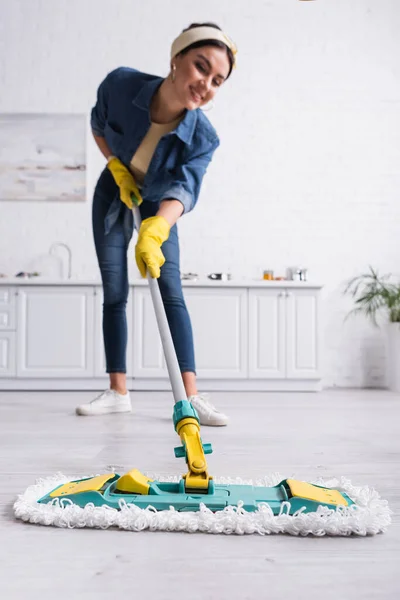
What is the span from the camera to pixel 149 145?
1866mm

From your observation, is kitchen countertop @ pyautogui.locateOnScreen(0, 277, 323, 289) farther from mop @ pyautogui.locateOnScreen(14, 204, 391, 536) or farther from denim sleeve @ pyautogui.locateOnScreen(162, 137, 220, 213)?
mop @ pyautogui.locateOnScreen(14, 204, 391, 536)

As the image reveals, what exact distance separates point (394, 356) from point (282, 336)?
2.33 feet

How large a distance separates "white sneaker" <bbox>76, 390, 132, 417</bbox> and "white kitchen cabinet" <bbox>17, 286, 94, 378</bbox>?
1220mm

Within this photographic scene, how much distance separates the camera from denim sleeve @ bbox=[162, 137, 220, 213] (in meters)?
1.69

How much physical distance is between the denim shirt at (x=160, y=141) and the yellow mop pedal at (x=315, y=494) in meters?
0.95

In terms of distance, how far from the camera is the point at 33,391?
3377mm

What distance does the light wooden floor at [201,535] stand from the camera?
68cm

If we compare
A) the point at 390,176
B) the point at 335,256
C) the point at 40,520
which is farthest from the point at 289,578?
the point at 390,176

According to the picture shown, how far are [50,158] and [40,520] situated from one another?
354cm

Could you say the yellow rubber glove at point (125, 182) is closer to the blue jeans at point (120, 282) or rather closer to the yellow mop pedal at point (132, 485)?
the blue jeans at point (120, 282)

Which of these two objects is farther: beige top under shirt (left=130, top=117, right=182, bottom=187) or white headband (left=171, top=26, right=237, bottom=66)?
beige top under shirt (left=130, top=117, right=182, bottom=187)

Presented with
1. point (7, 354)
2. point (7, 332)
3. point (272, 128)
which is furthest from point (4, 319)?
point (272, 128)

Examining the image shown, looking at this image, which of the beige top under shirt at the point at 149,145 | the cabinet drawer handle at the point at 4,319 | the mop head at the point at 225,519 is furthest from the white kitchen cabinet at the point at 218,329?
the mop head at the point at 225,519

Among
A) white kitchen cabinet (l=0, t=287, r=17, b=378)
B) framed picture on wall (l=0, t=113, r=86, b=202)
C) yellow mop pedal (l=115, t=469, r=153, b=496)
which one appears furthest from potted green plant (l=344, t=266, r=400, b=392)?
yellow mop pedal (l=115, t=469, r=153, b=496)
